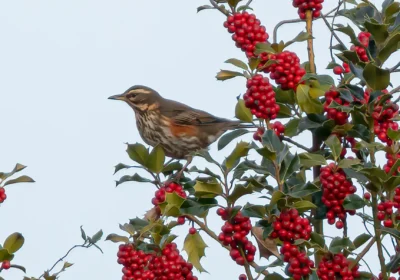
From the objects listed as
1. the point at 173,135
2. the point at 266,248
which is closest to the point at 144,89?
the point at 173,135

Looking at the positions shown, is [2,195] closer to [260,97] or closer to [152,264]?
[152,264]

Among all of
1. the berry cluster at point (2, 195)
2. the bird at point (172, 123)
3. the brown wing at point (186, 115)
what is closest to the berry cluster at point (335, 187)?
the berry cluster at point (2, 195)

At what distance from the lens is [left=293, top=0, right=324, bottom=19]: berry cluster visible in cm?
344

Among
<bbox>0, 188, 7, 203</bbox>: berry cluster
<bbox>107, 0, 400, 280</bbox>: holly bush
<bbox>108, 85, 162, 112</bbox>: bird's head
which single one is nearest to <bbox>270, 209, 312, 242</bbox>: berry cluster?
<bbox>107, 0, 400, 280</bbox>: holly bush

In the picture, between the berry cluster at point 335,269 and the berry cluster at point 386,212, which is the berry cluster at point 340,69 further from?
the berry cluster at point 335,269

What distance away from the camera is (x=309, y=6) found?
3.44 metres

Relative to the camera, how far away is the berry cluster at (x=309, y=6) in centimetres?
344

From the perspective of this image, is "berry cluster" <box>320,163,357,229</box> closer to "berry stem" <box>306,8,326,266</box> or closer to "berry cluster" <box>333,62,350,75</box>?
"berry stem" <box>306,8,326,266</box>

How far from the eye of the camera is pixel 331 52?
3.28m

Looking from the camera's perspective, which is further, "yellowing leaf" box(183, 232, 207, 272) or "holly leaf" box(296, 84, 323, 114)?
"yellowing leaf" box(183, 232, 207, 272)

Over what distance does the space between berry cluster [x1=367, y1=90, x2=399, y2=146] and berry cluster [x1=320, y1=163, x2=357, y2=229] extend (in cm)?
18

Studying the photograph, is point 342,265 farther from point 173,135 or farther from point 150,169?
point 173,135

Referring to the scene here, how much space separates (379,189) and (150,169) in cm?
105

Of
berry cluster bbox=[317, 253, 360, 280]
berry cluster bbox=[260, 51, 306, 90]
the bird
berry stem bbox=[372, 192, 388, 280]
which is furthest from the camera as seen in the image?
the bird
